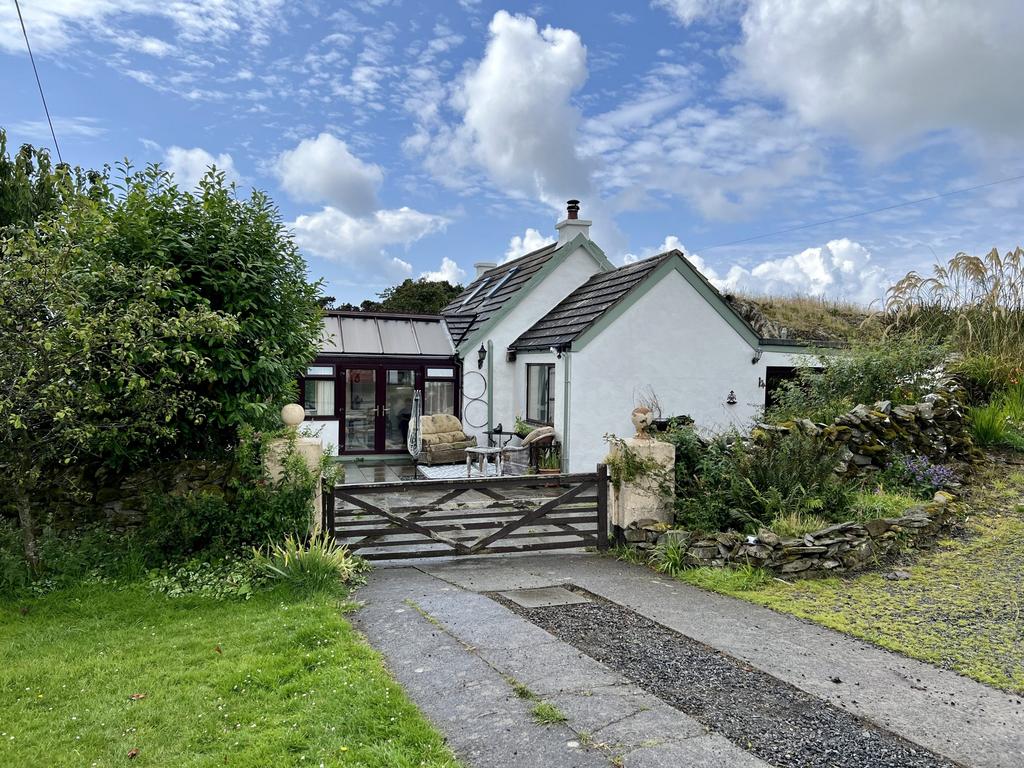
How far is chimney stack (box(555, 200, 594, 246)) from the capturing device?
1666cm

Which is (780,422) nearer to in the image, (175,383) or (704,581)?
(704,581)

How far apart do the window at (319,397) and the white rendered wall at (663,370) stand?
20.2ft

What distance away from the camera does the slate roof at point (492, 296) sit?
54.2 feet

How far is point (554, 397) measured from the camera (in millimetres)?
13984

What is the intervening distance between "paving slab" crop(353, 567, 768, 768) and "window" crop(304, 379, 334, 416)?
34.5 feet

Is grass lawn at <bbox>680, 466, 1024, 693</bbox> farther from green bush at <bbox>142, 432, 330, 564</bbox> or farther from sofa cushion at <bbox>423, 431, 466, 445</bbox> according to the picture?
sofa cushion at <bbox>423, 431, 466, 445</bbox>

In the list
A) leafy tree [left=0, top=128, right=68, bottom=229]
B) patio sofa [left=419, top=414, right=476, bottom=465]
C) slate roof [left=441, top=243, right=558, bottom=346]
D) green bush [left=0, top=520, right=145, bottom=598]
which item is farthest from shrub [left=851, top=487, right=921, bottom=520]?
leafy tree [left=0, top=128, right=68, bottom=229]

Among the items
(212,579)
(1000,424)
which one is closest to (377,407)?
(212,579)

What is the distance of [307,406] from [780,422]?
10776 millimetres

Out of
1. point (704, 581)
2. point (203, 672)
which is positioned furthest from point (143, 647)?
point (704, 581)

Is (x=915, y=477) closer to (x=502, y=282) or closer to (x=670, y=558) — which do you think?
(x=670, y=558)

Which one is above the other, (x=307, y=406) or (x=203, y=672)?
(x=307, y=406)

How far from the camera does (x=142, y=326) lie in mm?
5871

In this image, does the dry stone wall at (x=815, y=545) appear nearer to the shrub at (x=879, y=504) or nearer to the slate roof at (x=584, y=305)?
the shrub at (x=879, y=504)
